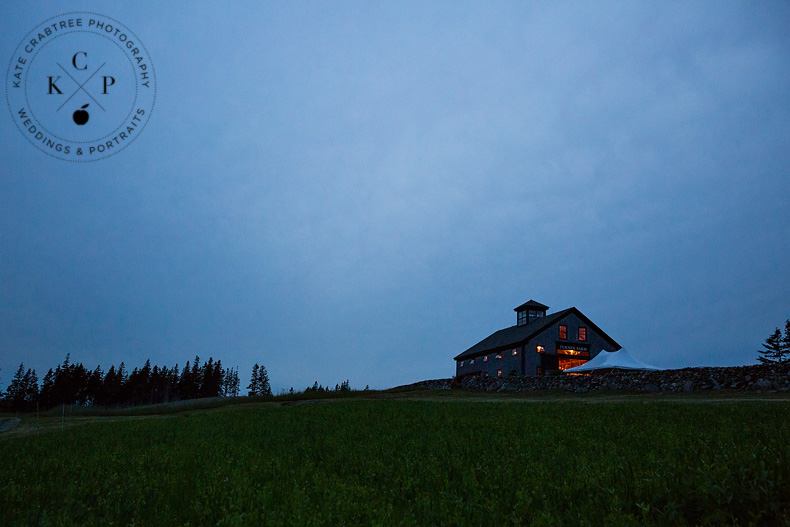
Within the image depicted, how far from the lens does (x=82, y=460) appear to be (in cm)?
834

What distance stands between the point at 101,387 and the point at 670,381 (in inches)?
3568

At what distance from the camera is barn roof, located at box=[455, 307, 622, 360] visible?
47678 mm

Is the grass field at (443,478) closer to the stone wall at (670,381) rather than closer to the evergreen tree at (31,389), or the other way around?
the stone wall at (670,381)

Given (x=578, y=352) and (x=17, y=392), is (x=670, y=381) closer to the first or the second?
(x=578, y=352)

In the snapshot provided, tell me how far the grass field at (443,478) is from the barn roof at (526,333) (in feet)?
126

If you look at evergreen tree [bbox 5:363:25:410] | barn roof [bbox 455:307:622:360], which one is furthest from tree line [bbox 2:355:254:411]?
barn roof [bbox 455:307:622:360]

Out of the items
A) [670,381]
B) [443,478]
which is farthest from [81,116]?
[670,381]

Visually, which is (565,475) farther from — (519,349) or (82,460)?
(519,349)

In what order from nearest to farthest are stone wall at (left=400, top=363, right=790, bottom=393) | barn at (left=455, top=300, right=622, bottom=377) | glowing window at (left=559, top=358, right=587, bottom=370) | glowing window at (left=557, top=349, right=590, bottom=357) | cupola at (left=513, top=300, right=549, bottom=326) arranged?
1. stone wall at (left=400, top=363, right=790, bottom=393)
2. barn at (left=455, top=300, right=622, bottom=377)
3. glowing window at (left=559, top=358, right=587, bottom=370)
4. glowing window at (left=557, top=349, right=590, bottom=357)
5. cupola at (left=513, top=300, right=549, bottom=326)

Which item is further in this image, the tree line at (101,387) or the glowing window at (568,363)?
the tree line at (101,387)

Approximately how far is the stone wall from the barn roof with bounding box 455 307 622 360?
1578 centimetres

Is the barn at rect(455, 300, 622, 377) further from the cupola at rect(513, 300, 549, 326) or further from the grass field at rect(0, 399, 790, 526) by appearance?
the grass field at rect(0, 399, 790, 526)

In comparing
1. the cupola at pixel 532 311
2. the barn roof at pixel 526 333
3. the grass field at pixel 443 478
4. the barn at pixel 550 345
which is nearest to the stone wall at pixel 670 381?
the grass field at pixel 443 478

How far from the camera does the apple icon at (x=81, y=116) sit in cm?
2183
